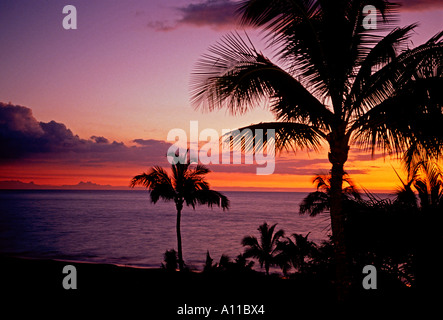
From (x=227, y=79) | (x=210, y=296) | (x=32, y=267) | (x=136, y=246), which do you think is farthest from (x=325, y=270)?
(x=136, y=246)

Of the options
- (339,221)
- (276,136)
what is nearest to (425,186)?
A: (339,221)

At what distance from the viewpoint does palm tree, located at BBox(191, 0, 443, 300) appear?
573 centimetres

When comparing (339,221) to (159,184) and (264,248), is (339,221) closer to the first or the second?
(159,184)

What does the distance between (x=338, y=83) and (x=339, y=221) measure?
103 inches

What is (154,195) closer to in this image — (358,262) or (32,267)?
(32,267)

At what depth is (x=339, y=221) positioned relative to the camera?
6438 millimetres

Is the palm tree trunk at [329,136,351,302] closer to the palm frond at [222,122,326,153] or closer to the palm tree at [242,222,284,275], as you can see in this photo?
the palm frond at [222,122,326,153]

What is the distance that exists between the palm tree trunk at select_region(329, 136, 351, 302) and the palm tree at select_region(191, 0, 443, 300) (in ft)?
0.06

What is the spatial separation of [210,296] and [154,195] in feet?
37.5

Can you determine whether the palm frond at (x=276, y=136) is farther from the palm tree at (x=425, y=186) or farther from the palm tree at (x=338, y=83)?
the palm tree at (x=425, y=186)

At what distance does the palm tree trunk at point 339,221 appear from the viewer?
6.39 metres

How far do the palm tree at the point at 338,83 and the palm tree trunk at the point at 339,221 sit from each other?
0.06ft

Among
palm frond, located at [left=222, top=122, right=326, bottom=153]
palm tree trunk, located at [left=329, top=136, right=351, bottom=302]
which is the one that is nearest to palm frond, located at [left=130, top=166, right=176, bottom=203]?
palm frond, located at [left=222, top=122, right=326, bottom=153]
